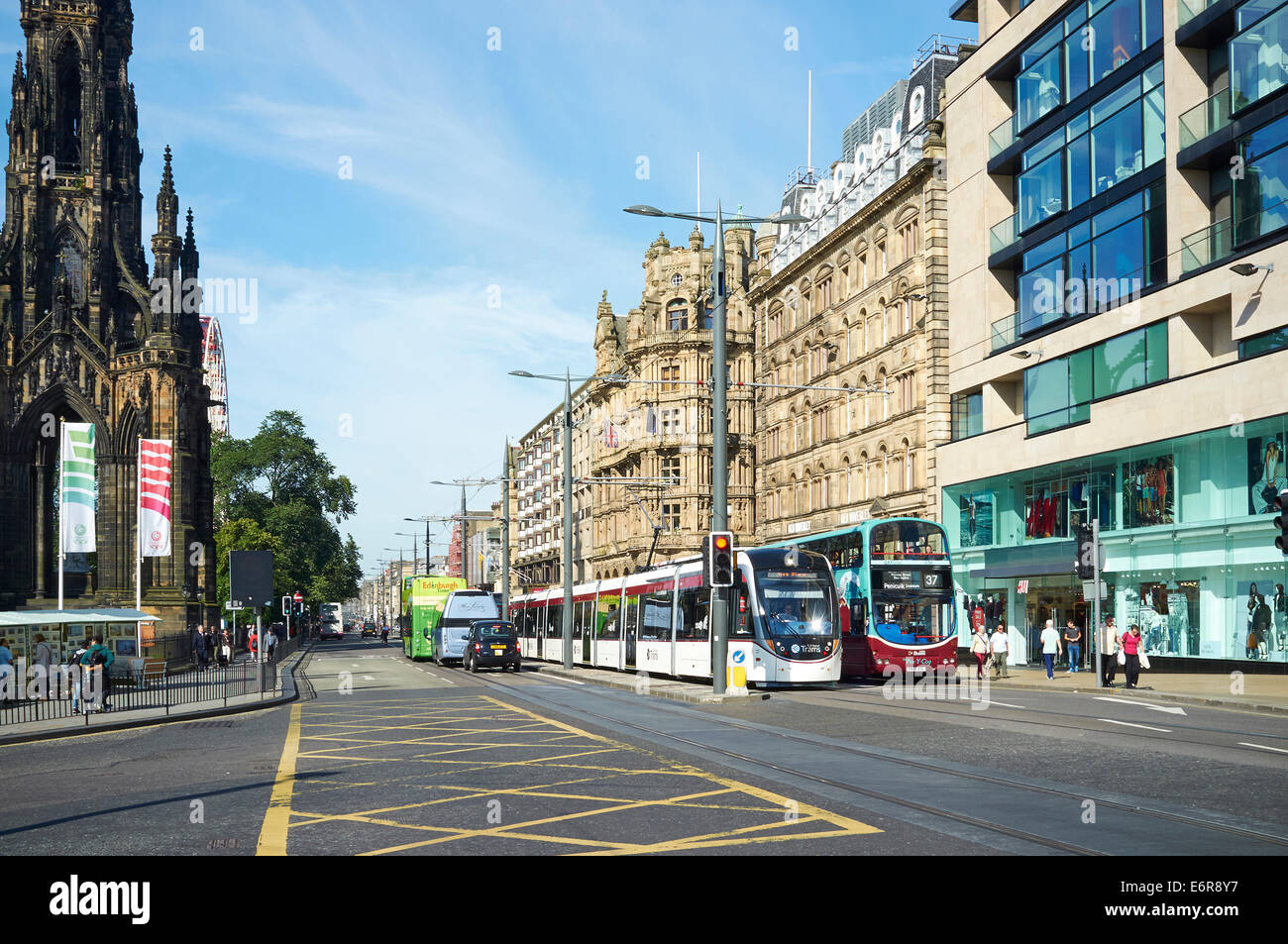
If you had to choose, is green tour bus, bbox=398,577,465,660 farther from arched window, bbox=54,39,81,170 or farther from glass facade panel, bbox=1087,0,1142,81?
glass facade panel, bbox=1087,0,1142,81

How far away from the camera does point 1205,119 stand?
3509cm

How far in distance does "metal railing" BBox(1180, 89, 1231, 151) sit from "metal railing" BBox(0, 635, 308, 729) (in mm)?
27731

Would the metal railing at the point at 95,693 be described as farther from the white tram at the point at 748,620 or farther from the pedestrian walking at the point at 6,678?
the white tram at the point at 748,620

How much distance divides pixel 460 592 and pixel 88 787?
3931cm

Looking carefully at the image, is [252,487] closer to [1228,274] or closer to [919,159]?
[919,159]

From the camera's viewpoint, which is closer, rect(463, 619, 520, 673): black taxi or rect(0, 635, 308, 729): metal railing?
rect(0, 635, 308, 729): metal railing

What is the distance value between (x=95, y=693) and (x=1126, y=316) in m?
28.8

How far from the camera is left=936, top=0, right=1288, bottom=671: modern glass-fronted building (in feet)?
108

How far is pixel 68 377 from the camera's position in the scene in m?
64.5

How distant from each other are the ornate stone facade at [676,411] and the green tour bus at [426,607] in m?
18.5

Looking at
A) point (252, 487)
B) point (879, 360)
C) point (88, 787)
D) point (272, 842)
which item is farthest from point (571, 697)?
point (252, 487)

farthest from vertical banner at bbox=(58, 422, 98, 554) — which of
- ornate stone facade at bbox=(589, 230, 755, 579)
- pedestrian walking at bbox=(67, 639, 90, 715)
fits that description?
ornate stone facade at bbox=(589, 230, 755, 579)
